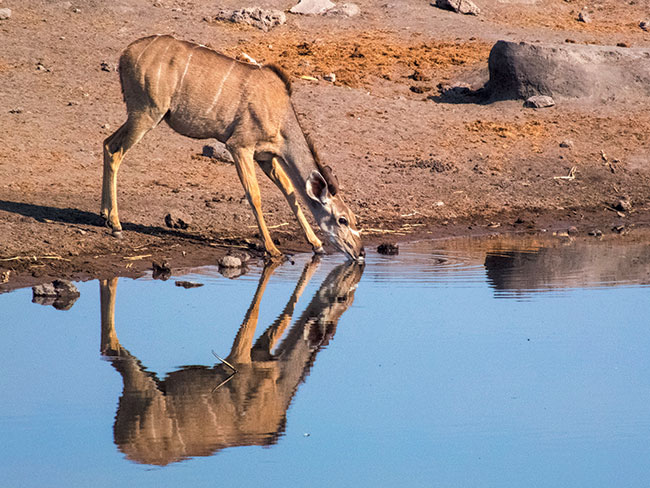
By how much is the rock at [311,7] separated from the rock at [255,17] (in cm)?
65

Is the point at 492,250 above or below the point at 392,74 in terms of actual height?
above

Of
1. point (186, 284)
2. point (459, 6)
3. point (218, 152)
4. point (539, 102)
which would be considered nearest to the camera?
point (186, 284)

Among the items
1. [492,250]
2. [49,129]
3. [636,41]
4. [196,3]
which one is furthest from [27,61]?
[636,41]

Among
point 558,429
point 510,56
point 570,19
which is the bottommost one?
point 570,19

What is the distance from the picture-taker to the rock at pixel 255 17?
58.5 feet

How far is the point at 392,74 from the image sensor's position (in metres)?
16.4

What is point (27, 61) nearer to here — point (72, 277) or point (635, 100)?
point (72, 277)

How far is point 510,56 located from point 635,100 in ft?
6.20

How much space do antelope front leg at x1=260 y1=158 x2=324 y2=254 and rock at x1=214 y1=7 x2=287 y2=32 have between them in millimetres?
8354

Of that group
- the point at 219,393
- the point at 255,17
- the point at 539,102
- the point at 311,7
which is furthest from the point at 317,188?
the point at 311,7

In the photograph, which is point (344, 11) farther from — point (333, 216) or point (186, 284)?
point (186, 284)

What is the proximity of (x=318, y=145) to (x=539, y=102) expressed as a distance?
139 inches

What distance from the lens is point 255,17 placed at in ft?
58.9

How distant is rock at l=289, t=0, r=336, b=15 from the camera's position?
18.7 m
